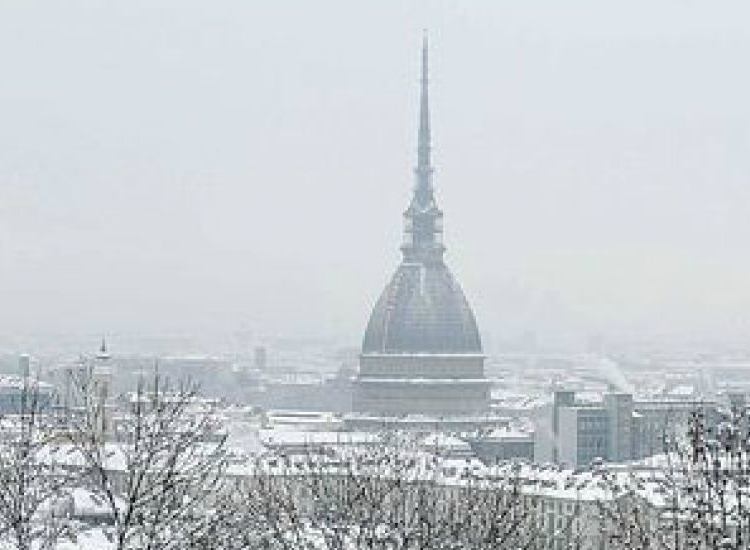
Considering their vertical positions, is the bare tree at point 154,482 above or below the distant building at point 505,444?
below

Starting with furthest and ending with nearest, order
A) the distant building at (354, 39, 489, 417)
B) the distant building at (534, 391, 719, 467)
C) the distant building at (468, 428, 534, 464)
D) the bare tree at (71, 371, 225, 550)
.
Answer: the distant building at (354, 39, 489, 417)
the distant building at (534, 391, 719, 467)
the distant building at (468, 428, 534, 464)
the bare tree at (71, 371, 225, 550)

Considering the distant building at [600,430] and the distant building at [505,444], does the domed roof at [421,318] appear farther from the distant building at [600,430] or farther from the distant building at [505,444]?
the distant building at [505,444]

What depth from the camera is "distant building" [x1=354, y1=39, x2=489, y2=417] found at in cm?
15688

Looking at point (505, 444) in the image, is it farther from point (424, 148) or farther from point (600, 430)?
point (424, 148)

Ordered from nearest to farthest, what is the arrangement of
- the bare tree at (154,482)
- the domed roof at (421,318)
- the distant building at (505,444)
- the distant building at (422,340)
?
the bare tree at (154,482), the distant building at (505,444), the distant building at (422,340), the domed roof at (421,318)

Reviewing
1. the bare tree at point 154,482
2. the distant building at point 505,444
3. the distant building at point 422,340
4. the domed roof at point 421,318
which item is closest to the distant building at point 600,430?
the distant building at point 505,444

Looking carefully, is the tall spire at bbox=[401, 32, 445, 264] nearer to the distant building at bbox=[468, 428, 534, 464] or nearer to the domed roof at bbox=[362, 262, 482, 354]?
the domed roof at bbox=[362, 262, 482, 354]

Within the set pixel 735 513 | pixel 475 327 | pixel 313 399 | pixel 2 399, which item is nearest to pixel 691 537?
pixel 735 513

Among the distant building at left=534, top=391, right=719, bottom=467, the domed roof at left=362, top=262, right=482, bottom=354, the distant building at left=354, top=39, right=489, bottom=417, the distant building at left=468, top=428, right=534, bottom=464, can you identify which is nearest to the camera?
the distant building at left=468, top=428, right=534, bottom=464

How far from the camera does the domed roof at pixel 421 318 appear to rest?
6368 inches

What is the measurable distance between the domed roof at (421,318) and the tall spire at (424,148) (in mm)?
6953

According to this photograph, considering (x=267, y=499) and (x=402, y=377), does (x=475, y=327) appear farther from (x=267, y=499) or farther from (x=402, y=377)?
(x=267, y=499)

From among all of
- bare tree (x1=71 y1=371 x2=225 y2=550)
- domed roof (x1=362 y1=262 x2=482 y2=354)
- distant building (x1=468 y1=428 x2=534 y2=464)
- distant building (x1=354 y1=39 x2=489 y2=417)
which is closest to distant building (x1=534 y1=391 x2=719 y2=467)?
distant building (x1=468 y1=428 x2=534 y2=464)

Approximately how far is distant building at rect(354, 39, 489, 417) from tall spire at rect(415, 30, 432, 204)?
0.34 feet
